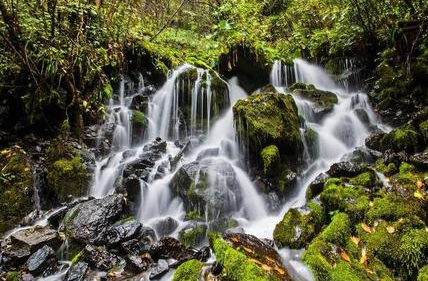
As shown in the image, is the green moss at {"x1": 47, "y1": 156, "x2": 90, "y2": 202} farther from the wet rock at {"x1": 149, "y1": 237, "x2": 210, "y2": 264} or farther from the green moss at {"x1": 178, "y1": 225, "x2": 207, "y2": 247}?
the wet rock at {"x1": 149, "y1": 237, "x2": 210, "y2": 264}

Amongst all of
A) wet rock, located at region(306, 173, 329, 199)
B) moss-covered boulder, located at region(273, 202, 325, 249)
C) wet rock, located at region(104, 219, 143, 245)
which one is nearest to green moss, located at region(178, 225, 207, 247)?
wet rock, located at region(104, 219, 143, 245)

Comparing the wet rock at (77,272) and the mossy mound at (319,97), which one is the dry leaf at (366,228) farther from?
the mossy mound at (319,97)

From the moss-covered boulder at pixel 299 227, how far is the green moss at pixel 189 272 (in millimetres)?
1331

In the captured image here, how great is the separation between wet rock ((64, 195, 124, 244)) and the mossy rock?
116 inches

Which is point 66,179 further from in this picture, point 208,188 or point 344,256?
point 344,256

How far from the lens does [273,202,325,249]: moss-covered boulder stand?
185 inches

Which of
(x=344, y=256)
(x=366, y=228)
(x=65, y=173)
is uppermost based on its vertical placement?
(x=65, y=173)

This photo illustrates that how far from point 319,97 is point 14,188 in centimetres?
809

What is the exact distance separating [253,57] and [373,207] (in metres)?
7.24

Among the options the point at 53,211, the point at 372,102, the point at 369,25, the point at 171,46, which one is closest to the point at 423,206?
the point at 372,102

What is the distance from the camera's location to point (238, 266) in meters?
3.59

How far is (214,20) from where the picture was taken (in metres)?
15.6

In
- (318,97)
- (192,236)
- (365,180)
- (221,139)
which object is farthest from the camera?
(318,97)

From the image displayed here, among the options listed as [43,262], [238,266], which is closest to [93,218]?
[43,262]
